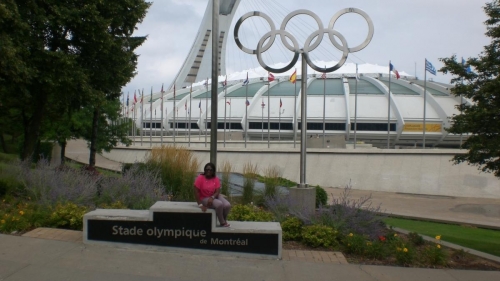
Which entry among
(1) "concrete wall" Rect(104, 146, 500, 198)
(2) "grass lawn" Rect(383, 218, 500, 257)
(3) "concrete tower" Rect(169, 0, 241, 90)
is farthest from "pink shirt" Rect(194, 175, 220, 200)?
(3) "concrete tower" Rect(169, 0, 241, 90)

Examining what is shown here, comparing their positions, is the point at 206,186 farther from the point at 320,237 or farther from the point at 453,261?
the point at 453,261

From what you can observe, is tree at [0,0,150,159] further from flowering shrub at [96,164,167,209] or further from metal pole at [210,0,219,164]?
metal pole at [210,0,219,164]

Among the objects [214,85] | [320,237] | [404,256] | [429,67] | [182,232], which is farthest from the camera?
[429,67]

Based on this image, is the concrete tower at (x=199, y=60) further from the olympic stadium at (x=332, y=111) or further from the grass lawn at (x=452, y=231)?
the grass lawn at (x=452, y=231)

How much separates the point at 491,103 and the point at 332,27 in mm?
4121

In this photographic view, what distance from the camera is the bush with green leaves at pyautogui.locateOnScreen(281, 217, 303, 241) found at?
940 cm

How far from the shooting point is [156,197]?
11.2 meters

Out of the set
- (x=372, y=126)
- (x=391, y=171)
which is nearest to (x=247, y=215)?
(x=391, y=171)

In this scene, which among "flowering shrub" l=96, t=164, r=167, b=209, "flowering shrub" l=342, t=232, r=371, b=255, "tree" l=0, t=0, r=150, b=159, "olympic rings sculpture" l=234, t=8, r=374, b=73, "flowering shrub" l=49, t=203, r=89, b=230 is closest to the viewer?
"flowering shrub" l=342, t=232, r=371, b=255

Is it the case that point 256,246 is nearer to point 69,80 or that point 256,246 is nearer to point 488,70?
point 488,70

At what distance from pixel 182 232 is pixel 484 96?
692 cm

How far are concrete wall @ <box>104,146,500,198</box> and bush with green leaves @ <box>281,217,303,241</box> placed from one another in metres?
24.1

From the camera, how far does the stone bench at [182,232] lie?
26.8ft

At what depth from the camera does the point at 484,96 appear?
1109 centimetres
